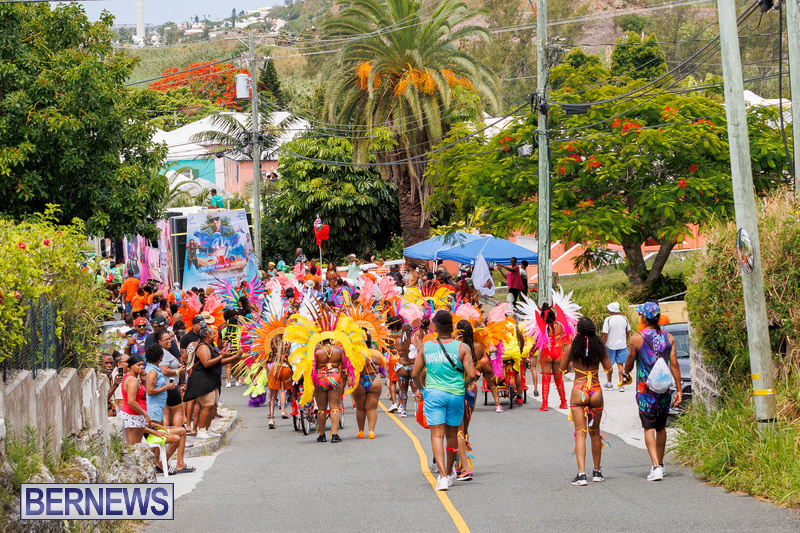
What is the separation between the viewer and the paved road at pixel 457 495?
8055mm

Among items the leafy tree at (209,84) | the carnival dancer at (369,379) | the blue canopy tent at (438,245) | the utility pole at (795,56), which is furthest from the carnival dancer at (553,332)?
the leafy tree at (209,84)

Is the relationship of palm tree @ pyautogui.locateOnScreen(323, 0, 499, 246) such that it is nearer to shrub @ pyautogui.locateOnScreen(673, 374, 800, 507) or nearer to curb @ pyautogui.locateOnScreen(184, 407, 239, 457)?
curb @ pyautogui.locateOnScreen(184, 407, 239, 457)

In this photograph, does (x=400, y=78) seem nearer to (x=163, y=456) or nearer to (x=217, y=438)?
(x=217, y=438)

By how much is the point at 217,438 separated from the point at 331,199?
94.5ft

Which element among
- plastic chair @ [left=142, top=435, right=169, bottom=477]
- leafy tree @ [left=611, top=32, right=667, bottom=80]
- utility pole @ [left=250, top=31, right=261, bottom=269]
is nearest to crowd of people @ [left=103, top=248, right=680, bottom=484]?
plastic chair @ [left=142, top=435, right=169, bottom=477]

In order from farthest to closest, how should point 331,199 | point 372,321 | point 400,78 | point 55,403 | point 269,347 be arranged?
point 331,199 → point 400,78 → point 269,347 → point 372,321 → point 55,403

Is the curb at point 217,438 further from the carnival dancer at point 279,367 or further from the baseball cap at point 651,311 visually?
the baseball cap at point 651,311

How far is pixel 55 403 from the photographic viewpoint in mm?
8367

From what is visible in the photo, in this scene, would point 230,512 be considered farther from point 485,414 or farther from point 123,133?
point 123,133

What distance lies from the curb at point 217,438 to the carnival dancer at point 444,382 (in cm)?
467

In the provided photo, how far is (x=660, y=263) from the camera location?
26.9 metres

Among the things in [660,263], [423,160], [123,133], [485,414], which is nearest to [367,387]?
[485,414]

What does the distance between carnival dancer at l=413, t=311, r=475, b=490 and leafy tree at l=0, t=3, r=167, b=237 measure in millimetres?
12034

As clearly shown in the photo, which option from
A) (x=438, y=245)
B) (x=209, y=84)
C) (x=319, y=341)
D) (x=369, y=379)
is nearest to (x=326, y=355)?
(x=319, y=341)
